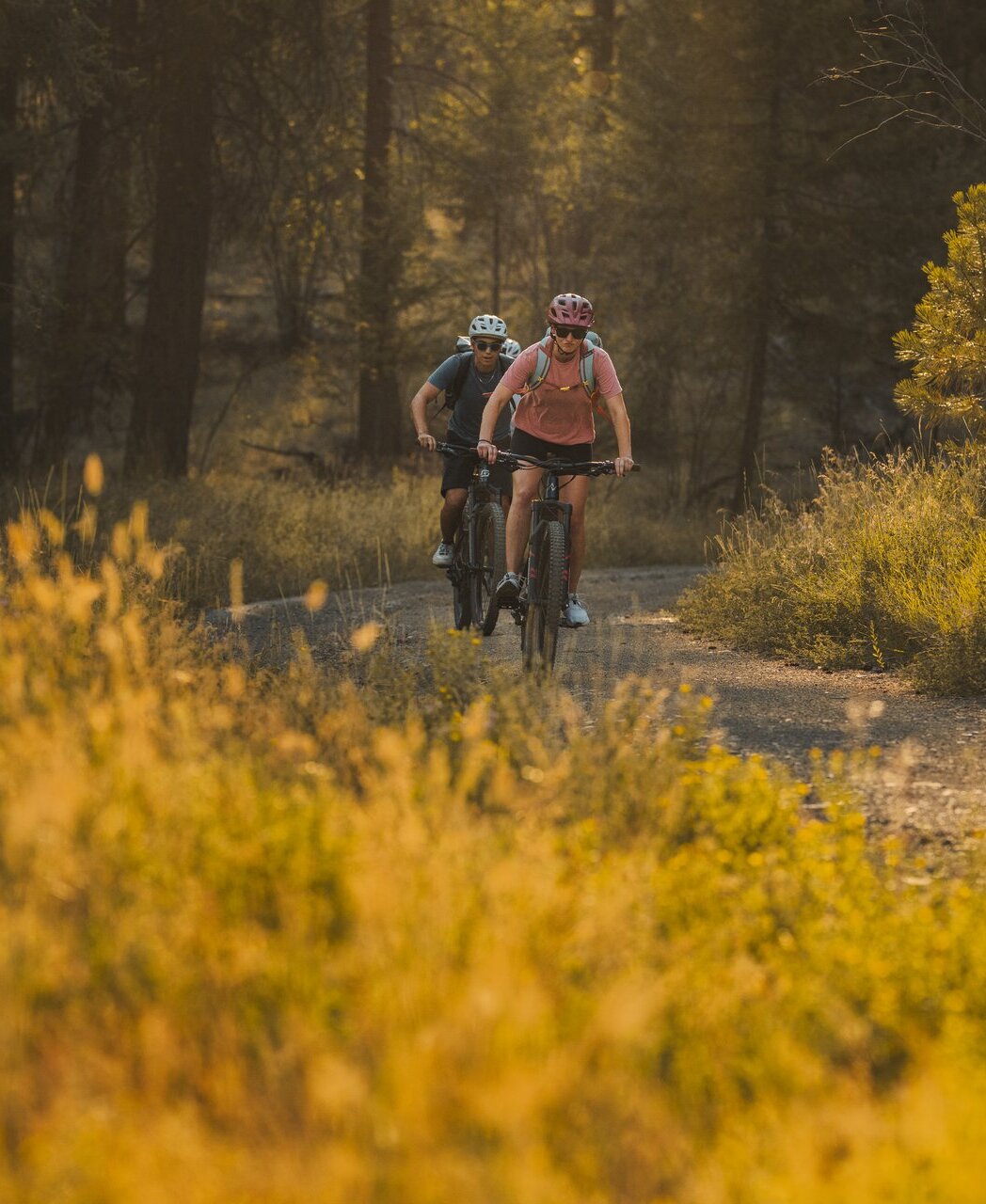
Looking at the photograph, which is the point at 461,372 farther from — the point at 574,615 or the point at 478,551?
the point at 574,615

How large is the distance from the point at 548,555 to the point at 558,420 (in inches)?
34.5

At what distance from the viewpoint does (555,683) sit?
Result: 6.55 m

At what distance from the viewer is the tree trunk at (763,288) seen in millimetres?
23109

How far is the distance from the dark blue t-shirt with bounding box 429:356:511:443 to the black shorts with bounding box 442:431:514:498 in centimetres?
5

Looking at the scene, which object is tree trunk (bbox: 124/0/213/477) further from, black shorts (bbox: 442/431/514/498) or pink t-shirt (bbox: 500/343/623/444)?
pink t-shirt (bbox: 500/343/623/444)

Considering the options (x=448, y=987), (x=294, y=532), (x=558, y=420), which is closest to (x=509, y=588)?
(x=558, y=420)

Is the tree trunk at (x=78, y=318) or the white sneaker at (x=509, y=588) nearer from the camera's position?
the white sneaker at (x=509, y=588)

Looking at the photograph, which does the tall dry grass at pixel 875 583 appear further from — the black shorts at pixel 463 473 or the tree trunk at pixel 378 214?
the tree trunk at pixel 378 214

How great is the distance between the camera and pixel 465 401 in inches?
382

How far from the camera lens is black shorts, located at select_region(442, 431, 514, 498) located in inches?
376

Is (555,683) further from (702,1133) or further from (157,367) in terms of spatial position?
(157,367)

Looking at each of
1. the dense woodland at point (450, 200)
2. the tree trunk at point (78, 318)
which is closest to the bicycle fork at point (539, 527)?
the dense woodland at point (450, 200)

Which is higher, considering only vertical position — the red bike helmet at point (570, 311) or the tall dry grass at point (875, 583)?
the red bike helmet at point (570, 311)

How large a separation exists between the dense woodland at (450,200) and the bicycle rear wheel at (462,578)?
23.8 ft
